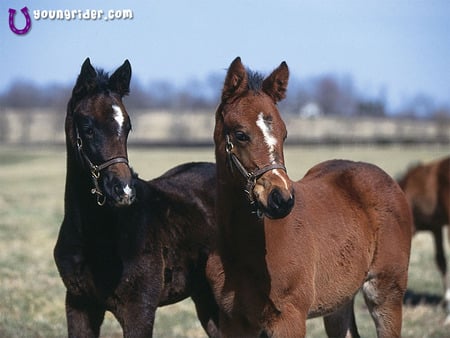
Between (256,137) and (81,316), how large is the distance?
2030 millimetres

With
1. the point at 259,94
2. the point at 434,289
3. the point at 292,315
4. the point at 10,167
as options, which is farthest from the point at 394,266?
the point at 10,167

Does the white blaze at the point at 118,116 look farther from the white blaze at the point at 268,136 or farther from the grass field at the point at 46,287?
the grass field at the point at 46,287

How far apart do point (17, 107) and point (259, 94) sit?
54540 millimetres

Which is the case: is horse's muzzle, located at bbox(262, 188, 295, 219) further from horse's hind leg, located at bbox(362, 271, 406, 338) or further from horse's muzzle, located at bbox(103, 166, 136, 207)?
horse's hind leg, located at bbox(362, 271, 406, 338)

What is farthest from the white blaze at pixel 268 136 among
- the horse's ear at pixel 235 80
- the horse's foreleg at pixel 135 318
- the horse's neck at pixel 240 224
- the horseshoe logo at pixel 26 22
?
the horseshoe logo at pixel 26 22

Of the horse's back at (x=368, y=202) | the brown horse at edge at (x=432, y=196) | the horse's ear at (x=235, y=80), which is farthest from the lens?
the brown horse at edge at (x=432, y=196)

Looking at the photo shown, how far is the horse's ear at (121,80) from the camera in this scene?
5.46 meters

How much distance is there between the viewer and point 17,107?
56531mm

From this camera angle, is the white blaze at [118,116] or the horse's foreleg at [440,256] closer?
the white blaze at [118,116]

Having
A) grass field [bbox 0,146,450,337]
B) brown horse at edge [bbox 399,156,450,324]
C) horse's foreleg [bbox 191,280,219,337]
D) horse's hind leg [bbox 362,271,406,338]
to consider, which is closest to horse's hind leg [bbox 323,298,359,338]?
horse's hind leg [bbox 362,271,406,338]

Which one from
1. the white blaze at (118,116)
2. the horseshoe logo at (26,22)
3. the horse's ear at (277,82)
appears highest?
the horseshoe logo at (26,22)

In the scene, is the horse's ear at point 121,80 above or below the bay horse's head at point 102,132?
above

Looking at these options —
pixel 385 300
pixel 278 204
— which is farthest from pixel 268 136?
pixel 385 300

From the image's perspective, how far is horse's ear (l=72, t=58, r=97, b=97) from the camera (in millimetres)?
5324
